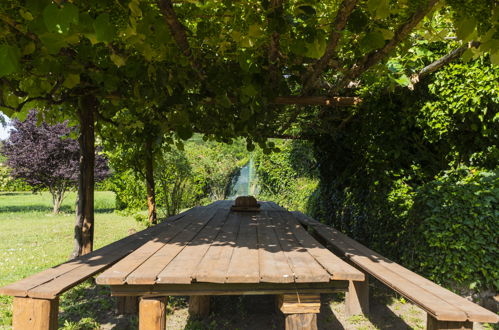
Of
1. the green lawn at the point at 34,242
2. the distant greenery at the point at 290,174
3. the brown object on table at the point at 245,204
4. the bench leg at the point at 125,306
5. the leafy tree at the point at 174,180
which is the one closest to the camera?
the bench leg at the point at 125,306

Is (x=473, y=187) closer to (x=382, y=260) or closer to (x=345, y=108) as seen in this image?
(x=382, y=260)

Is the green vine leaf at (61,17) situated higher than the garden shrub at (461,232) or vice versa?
the green vine leaf at (61,17)

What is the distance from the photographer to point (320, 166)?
774cm

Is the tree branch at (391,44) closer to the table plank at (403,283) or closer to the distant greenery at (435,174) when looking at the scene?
the distant greenery at (435,174)

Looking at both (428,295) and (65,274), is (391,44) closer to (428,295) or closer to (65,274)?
(428,295)

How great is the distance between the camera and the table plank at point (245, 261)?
2047mm

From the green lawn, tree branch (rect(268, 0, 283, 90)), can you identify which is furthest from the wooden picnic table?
the green lawn

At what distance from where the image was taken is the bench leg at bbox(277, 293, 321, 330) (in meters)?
2.21

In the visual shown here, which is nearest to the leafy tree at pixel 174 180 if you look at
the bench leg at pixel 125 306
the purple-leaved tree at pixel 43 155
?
the bench leg at pixel 125 306

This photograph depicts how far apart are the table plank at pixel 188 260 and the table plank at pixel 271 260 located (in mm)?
428

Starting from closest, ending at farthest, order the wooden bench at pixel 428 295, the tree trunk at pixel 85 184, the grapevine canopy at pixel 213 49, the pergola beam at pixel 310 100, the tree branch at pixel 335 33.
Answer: the grapevine canopy at pixel 213 49, the wooden bench at pixel 428 295, the tree branch at pixel 335 33, the pergola beam at pixel 310 100, the tree trunk at pixel 85 184

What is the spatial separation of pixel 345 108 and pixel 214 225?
9.36 feet

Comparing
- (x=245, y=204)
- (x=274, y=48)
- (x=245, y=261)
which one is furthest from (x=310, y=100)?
(x=245, y=261)

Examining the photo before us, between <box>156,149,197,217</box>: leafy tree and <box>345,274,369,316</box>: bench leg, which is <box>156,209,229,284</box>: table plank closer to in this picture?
<box>345,274,369,316</box>: bench leg
